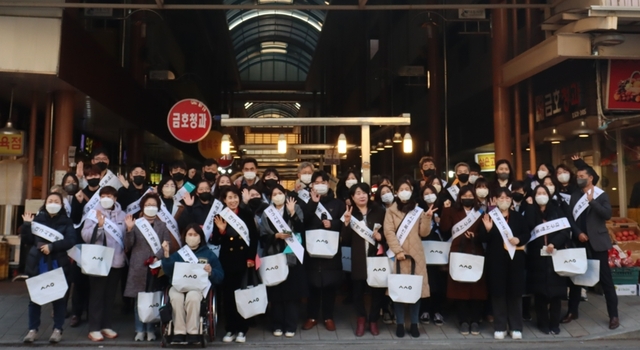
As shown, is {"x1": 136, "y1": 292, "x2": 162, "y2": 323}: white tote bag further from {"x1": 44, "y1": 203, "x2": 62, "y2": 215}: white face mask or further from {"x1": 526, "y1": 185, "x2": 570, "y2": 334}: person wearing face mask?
{"x1": 526, "y1": 185, "x2": 570, "y2": 334}: person wearing face mask

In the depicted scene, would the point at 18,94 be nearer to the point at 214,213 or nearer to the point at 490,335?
the point at 214,213

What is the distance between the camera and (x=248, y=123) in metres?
11.4

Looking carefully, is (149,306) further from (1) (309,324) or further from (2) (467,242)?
(2) (467,242)

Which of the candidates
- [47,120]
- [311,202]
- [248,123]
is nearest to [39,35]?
[47,120]

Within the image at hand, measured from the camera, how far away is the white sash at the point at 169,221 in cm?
772

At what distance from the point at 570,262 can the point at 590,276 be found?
616 mm

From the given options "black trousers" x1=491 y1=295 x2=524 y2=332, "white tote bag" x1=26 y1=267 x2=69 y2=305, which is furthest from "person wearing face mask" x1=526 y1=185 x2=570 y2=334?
"white tote bag" x1=26 y1=267 x2=69 y2=305

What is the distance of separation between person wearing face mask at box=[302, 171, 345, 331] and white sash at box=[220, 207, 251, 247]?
0.99 meters

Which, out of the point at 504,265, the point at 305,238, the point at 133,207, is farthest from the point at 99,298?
the point at 504,265

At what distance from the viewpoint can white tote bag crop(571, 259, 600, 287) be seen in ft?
26.5

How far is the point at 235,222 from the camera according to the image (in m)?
7.42

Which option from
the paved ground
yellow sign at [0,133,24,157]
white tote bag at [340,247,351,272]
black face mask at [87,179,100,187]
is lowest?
the paved ground

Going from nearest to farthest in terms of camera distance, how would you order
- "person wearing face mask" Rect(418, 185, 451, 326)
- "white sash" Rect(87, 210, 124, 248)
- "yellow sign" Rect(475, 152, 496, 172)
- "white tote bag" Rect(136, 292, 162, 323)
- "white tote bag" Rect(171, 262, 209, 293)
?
"white tote bag" Rect(171, 262, 209, 293)
"white tote bag" Rect(136, 292, 162, 323)
"white sash" Rect(87, 210, 124, 248)
"person wearing face mask" Rect(418, 185, 451, 326)
"yellow sign" Rect(475, 152, 496, 172)

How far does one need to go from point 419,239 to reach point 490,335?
5.69ft
